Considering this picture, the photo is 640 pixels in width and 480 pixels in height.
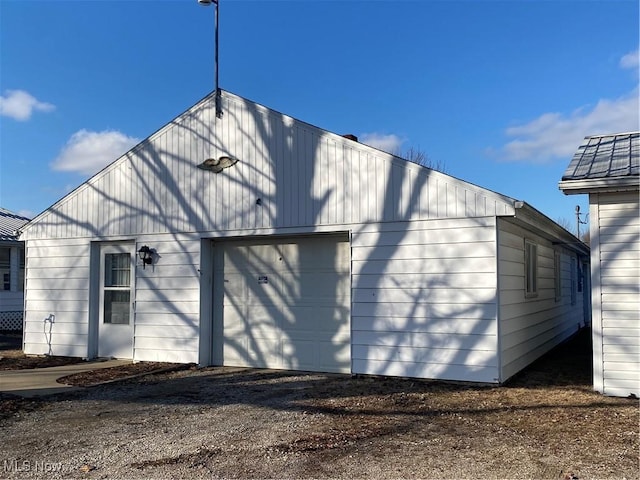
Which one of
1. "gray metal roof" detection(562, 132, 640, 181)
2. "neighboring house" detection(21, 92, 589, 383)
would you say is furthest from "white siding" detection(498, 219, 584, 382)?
"gray metal roof" detection(562, 132, 640, 181)

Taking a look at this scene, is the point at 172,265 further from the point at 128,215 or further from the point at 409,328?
the point at 409,328

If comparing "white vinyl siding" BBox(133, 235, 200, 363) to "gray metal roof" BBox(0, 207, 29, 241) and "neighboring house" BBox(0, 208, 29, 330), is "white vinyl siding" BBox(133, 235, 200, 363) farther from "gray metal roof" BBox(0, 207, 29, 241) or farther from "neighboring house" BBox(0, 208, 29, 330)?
"neighboring house" BBox(0, 208, 29, 330)

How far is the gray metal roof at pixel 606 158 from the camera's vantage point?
22.5ft

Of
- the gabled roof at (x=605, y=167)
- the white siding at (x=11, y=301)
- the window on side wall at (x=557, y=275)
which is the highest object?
the gabled roof at (x=605, y=167)

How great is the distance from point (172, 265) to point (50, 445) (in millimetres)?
5184

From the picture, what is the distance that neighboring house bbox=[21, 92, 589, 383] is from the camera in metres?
7.89

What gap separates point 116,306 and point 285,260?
3.75 m

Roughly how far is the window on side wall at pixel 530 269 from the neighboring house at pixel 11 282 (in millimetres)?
15714

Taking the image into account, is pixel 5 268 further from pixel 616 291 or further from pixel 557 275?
pixel 616 291

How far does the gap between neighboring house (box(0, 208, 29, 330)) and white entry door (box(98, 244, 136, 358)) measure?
893cm

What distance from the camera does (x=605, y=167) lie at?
710cm

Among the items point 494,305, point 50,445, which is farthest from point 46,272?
point 494,305

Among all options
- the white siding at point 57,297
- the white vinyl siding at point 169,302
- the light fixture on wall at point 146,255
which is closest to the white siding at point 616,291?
the white vinyl siding at point 169,302

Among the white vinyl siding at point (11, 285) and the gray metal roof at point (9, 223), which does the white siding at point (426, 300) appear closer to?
the gray metal roof at point (9, 223)
